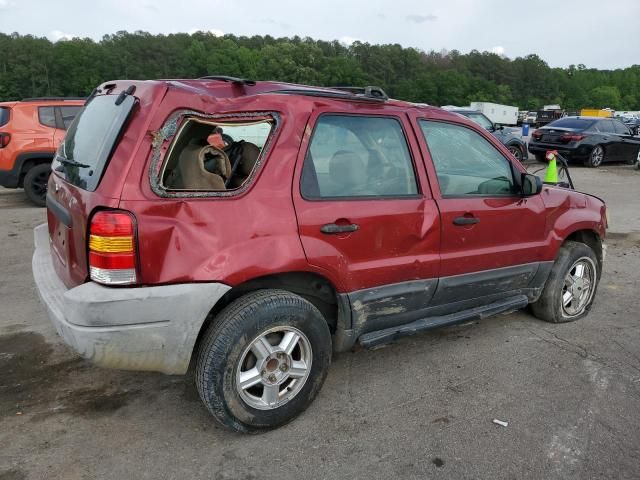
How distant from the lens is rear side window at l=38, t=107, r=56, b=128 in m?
8.67

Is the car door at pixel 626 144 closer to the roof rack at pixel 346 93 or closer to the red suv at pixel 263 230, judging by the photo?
the red suv at pixel 263 230

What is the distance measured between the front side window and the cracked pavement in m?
1.25

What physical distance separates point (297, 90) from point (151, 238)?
3.84ft

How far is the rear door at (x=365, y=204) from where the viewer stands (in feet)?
9.19

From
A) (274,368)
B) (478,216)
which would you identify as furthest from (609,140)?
(274,368)

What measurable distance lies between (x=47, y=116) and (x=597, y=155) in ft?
48.3

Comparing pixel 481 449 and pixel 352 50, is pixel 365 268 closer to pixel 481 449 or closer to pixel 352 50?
pixel 481 449

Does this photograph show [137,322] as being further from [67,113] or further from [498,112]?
[498,112]

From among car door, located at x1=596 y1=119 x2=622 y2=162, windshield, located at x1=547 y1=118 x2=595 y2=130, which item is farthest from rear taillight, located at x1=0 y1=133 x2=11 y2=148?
car door, located at x1=596 y1=119 x2=622 y2=162

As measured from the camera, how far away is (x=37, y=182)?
8789mm

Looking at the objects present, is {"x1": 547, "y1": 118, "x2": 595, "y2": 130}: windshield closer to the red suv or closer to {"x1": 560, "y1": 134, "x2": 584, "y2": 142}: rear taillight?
{"x1": 560, "y1": 134, "x2": 584, "y2": 142}: rear taillight

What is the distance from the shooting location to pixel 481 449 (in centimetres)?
270

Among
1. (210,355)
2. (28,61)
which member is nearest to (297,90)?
(210,355)

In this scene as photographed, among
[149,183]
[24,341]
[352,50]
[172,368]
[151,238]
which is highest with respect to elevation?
[352,50]
